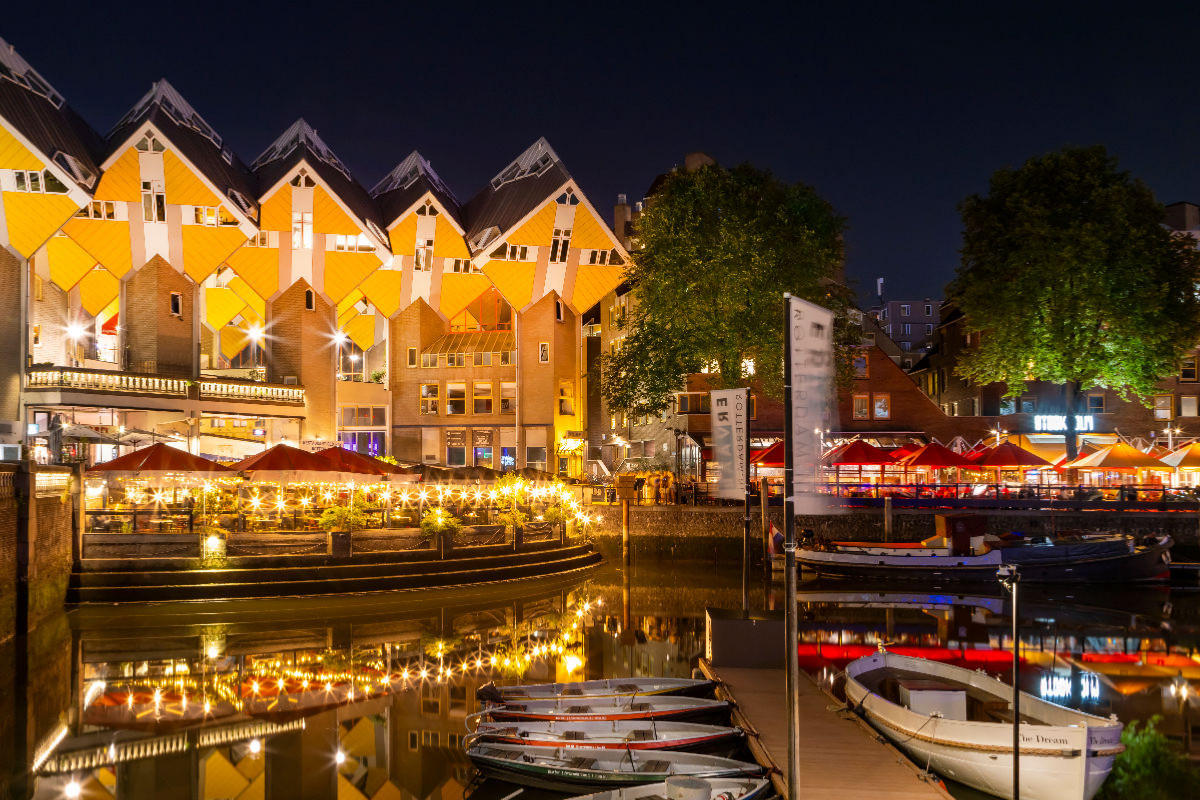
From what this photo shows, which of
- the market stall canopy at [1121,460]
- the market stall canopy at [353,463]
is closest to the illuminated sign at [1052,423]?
the market stall canopy at [1121,460]

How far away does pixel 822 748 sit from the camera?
48.3 ft

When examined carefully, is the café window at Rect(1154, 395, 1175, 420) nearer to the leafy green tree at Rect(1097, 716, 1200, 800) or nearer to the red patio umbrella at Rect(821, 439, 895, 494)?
the red patio umbrella at Rect(821, 439, 895, 494)

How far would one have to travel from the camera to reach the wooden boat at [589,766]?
46.9 feet

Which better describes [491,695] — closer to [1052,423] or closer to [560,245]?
[560,245]

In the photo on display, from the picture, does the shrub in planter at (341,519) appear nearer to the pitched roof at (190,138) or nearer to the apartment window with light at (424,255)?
the pitched roof at (190,138)

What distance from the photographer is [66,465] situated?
32.1m

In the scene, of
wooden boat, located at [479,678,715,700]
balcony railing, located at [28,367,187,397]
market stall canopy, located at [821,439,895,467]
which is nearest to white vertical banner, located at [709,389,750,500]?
wooden boat, located at [479,678,715,700]

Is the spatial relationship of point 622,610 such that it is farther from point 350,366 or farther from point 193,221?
point 350,366

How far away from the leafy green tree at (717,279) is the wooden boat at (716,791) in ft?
120

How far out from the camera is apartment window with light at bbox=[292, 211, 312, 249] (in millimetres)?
59875

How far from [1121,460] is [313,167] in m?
47.0

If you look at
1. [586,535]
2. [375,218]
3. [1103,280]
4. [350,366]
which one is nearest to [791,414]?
[586,535]

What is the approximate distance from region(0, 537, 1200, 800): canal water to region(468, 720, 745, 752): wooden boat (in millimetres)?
831

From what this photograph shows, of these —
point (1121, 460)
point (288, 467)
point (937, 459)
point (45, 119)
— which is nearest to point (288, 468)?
point (288, 467)
